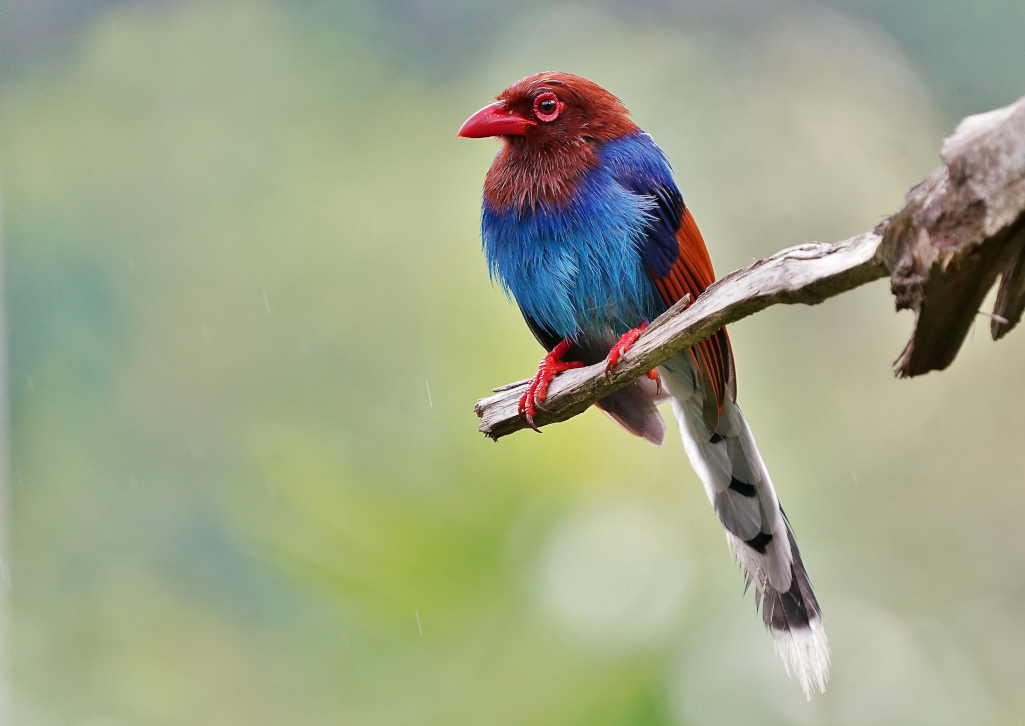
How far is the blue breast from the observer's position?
233 centimetres

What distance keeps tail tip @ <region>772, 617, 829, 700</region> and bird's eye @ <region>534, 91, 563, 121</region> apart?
63.8 inches

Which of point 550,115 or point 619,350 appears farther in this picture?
point 550,115

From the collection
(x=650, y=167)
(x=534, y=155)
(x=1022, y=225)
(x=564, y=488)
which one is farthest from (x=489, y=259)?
(x=564, y=488)

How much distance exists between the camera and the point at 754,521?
2.67m

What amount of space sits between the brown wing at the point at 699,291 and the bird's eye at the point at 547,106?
44 centimetres

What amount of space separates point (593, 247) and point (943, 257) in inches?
41.7

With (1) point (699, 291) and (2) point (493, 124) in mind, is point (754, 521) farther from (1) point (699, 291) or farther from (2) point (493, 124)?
(2) point (493, 124)

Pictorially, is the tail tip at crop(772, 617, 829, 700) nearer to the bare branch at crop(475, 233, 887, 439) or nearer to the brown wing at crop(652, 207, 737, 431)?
the brown wing at crop(652, 207, 737, 431)

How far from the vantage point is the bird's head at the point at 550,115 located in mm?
2416

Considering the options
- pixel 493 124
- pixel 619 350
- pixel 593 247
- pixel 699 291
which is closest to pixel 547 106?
pixel 493 124

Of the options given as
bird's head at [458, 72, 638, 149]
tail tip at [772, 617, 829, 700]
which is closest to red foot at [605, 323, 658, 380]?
bird's head at [458, 72, 638, 149]

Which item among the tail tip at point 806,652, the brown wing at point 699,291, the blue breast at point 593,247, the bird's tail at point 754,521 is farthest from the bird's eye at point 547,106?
the tail tip at point 806,652

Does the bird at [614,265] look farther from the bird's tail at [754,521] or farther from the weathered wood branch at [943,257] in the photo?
the weathered wood branch at [943,257]

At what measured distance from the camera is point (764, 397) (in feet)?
16.0
